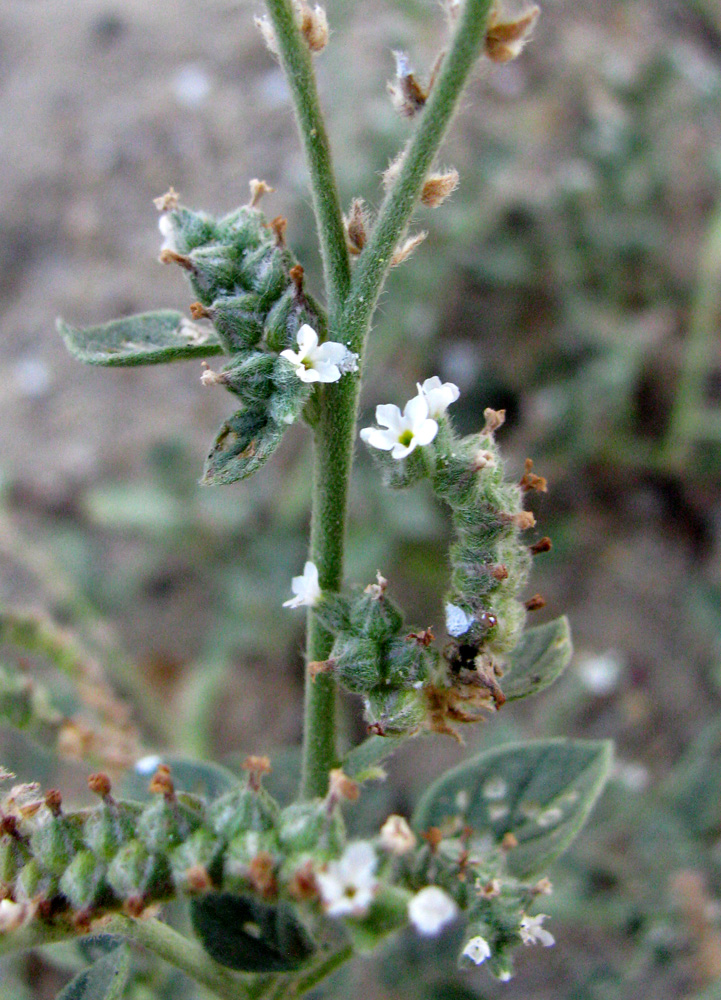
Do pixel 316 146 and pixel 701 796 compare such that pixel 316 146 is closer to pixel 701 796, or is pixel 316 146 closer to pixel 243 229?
pixel 243 229

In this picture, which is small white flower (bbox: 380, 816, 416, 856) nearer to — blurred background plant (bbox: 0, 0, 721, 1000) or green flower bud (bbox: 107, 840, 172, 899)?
green flower bud (bbox: 107, 840, 172, 899)

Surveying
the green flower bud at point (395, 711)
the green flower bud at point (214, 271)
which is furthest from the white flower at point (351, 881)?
the green flower bud at point (214, 271)

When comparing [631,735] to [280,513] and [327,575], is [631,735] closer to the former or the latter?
[280,513]

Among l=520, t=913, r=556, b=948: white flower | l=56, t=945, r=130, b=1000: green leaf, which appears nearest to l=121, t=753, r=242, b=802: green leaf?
l=56, t=945, r=130, b=1000: green leaf

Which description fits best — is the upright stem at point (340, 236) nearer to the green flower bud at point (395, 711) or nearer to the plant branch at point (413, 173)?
the plant branch at point (413, 173)

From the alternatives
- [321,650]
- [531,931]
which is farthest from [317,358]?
[531,931]

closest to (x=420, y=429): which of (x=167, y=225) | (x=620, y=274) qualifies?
(x=167, y=225)
